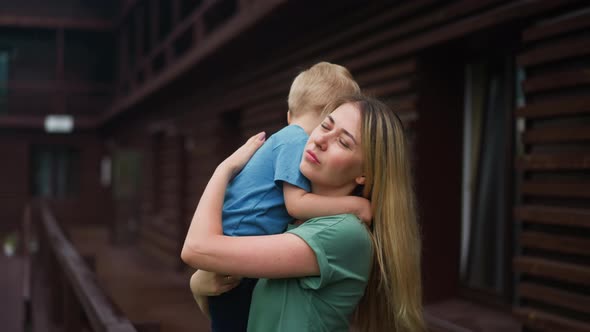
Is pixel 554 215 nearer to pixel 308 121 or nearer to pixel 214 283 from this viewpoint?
pixel 308 121

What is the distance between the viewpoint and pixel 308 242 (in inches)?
49.2

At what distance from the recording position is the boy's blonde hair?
156cm

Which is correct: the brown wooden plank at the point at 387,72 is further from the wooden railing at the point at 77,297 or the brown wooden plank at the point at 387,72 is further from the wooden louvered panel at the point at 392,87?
the wooden railing at the point at 77,297

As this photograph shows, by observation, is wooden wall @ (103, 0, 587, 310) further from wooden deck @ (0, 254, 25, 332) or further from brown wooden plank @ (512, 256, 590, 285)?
wooden deck @ (0, 254, 25, 332)

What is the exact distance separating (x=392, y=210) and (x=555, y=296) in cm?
232

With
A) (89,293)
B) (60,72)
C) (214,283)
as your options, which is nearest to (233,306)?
(214,283)

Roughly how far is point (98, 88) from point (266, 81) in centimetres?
1001

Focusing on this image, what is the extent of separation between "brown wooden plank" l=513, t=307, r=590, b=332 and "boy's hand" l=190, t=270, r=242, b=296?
2.27m

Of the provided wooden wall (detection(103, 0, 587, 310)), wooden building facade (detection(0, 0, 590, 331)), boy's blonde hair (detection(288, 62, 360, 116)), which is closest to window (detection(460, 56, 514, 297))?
wooden building facade (detection(0, 0, 590, 331))

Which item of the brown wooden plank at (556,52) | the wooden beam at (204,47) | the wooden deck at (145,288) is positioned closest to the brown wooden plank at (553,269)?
the brown wooden plank at (556,52)

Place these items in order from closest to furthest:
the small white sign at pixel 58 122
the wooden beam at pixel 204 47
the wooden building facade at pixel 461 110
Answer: the wooden building facade at pixel 461 110 → the wooden beam at pixel 204 47 → the small white sign at pixel 58 122

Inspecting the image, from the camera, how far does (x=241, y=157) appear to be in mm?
1531

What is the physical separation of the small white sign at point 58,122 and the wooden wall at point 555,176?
13523mm

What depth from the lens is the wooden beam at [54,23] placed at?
48.8ft
